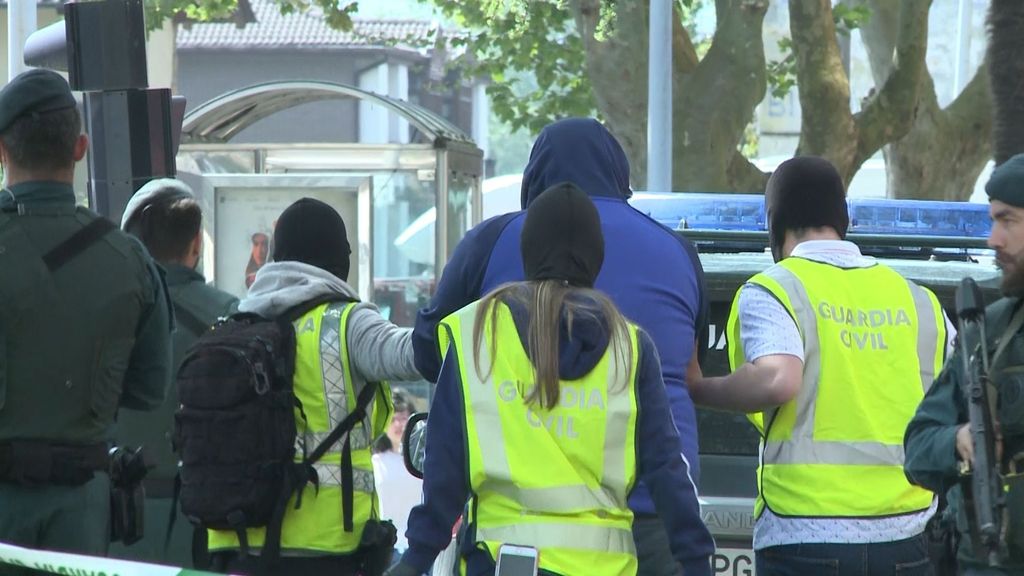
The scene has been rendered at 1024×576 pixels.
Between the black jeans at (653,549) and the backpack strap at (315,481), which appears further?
the backpack strap at (315,481)

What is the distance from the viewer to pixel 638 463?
3881mm

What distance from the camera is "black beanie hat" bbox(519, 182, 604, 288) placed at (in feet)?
12.9

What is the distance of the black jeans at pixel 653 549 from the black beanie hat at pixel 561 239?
1.84ft

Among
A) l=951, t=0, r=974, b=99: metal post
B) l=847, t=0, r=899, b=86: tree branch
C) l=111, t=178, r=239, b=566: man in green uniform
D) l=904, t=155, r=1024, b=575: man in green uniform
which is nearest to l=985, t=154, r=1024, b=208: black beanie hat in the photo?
l=904, t=155, r=1024, b=575: man in green uniform

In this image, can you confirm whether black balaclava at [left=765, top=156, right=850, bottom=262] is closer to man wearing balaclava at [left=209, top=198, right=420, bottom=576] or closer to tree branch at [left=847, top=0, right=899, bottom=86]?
man wearing balaclava at [left=209, top=198, right=420, bottom=576]

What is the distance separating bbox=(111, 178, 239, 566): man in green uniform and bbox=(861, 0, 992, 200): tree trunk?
43.0 feet

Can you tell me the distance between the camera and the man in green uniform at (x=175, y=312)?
5.55 m

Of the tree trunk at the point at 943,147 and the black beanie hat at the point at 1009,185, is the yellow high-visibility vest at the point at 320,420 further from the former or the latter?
the tree trunk at the point at 943,147

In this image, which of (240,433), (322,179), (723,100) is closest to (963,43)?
(723,100)

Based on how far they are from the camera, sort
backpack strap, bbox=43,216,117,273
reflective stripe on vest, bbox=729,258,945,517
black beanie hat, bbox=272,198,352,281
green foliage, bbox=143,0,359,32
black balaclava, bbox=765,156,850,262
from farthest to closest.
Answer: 1. green foliage, bbox=143,0,359,32
2. black beanie hat, bbox=272,198,352,281
3. black balaclava, bbox=765,156,850,262
4. reflective stripe on vest, bbox=729,258,945,517
5. backpack strap, bbox=43,216,117,273

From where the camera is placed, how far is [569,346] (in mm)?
3852

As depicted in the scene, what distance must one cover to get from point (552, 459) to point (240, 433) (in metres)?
1.40

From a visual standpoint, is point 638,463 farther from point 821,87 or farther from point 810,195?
point 821,87

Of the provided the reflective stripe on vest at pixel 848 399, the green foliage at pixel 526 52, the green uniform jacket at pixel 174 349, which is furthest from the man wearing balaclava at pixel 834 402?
the green foliage at pixel 526 52
